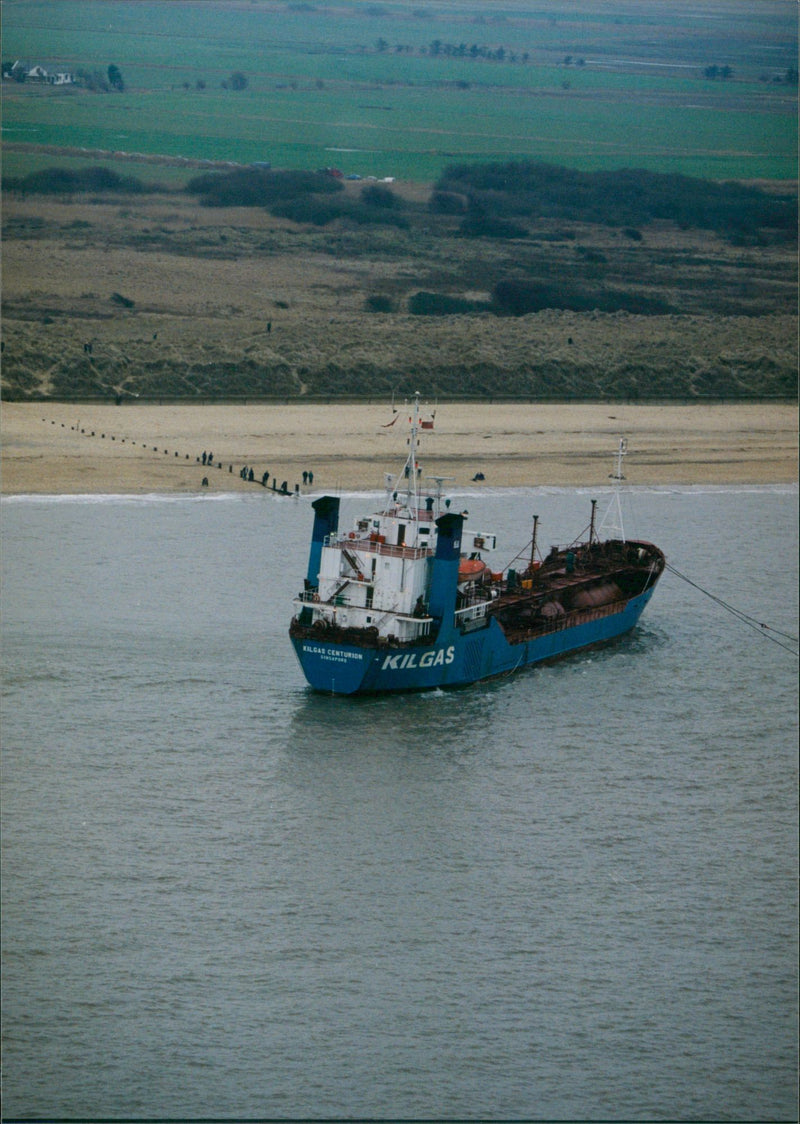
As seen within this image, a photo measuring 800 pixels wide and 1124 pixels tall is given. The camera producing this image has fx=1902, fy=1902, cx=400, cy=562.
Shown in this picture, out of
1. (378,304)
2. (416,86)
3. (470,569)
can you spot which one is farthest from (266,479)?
(416,86)

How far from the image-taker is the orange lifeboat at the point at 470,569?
1939 inches

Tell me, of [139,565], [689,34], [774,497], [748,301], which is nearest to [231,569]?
[139,565]

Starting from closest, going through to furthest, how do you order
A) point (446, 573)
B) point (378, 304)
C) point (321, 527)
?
point (446, 573) → point (321, 527) → point (378, 304)

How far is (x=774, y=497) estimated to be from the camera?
74562 millimetres

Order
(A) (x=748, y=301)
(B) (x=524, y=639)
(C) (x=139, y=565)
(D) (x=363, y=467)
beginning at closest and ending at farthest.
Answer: (B) (x=524, y=639)
(C) (x=139, y=565)
(D) (x=363, y=467)
(A) (x=748, y=301)

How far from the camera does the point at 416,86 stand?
17062 cm

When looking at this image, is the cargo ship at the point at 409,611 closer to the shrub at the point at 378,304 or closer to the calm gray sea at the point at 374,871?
the calm gray sea at the point at 374,871

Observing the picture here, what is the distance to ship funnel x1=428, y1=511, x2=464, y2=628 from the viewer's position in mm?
46031

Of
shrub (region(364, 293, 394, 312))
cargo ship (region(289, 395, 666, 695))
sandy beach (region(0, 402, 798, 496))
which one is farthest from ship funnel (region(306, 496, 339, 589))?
shrub (region(364, 293, 394, 312))

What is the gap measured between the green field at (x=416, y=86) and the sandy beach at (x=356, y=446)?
52625 millimetres

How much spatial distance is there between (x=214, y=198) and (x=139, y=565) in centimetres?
8244

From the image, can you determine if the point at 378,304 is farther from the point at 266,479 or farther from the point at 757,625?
the point at 757,625

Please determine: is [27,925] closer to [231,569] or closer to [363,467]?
[231,569]

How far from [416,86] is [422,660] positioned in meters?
133
